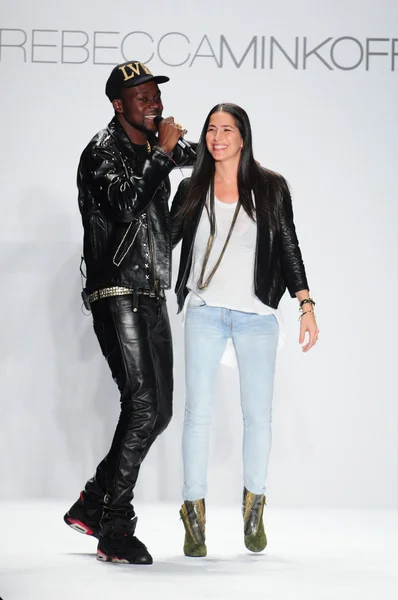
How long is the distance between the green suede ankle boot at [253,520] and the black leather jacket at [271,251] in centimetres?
65

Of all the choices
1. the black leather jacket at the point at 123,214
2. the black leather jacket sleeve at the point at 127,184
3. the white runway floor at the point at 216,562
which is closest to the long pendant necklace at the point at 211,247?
the black leather jacket at the point at 123,214

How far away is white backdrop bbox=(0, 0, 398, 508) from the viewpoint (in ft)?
15.3

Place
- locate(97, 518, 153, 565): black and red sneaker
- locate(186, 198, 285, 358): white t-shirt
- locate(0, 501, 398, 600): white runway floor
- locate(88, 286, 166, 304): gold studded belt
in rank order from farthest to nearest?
locate(186, 198, 285, 358): white t-shirt, locate(88, 286, 166, 304): gold studded belt, locate(97, 518, 153, 565): black and red sneaker, locate(0, 501, 398, 600): white runway floor

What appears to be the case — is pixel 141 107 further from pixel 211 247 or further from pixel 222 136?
pixel 211 247

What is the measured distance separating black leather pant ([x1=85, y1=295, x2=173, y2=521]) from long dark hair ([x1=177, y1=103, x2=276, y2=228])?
40cm

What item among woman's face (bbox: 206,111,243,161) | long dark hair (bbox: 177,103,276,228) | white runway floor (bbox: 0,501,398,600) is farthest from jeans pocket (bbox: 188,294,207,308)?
white runway floor (bbox: 0,501,398,600)

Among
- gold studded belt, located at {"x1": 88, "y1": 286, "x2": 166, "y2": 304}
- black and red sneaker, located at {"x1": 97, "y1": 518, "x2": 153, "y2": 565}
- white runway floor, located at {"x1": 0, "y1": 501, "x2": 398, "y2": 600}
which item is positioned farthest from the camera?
gold studded belt, located at {"x1": 88, "y1": 286, "x2": 166, "y2": 304}

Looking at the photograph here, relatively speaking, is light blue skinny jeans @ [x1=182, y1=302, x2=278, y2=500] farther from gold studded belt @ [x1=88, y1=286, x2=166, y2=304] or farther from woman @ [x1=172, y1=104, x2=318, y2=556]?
gold studded belt @ [x1=88, y1=286, x2=166, y2=304]

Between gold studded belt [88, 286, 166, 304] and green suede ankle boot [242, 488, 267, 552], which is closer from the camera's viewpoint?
gold studded belt [88, 286, 166, 304]

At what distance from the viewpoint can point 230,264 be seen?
3340mm

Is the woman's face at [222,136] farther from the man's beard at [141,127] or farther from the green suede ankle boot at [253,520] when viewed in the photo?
the green suede ankle boot at [253,520]
